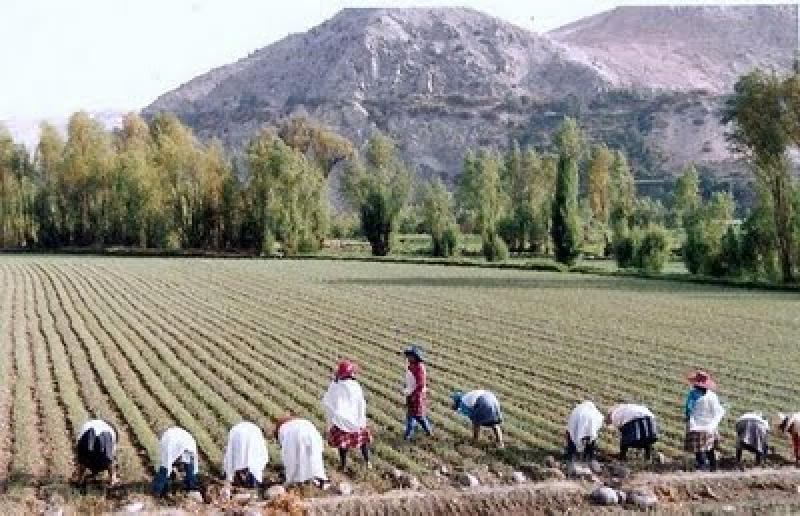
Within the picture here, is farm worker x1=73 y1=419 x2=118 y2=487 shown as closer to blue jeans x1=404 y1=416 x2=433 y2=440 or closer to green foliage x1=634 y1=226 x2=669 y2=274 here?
blue jeans x1=404 y1=416 x2=433 y2=440

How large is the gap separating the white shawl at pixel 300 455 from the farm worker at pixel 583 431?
3.82m

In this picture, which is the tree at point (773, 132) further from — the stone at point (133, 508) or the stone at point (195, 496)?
the stone at point (133, 508)

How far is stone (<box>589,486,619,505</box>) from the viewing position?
41.0 feet

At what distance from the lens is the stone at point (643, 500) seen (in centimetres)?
1241

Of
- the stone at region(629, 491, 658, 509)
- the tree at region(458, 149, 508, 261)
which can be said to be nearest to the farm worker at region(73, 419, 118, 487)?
the stone at region(629, 491, 658, 509)

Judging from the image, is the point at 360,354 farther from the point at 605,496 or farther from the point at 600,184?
the point at 600,184

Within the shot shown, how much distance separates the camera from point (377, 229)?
248 feet

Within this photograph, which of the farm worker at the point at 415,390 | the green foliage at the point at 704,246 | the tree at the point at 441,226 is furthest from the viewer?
the tree at the point at 441,226

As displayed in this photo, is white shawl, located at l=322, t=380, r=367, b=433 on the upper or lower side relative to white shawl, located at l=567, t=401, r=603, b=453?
upper

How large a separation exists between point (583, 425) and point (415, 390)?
2.71 meters

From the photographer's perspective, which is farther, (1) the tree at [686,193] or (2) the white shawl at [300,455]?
(1) the tree at [686,193]

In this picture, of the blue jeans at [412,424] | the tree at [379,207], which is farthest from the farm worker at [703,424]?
the tree at [379,207]

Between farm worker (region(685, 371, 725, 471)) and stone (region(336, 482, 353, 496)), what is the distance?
512cm

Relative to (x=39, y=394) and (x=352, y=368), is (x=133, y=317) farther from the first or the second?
(x=352, y=368)
